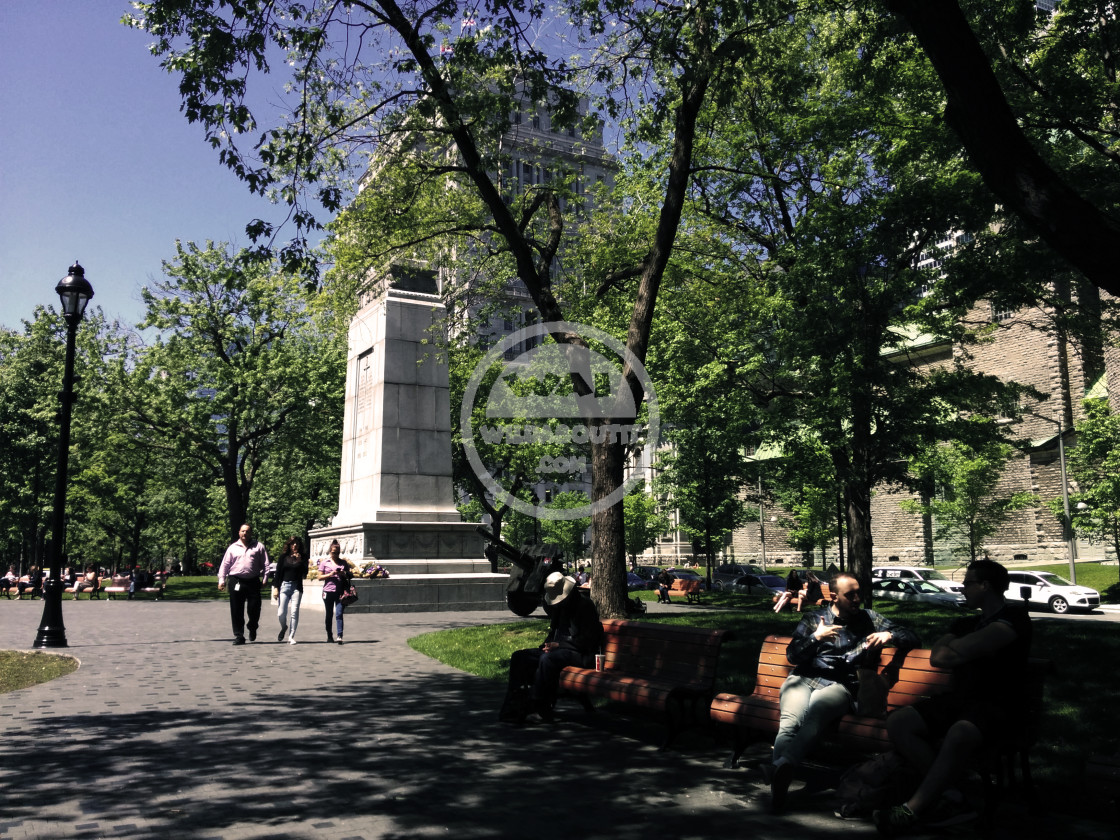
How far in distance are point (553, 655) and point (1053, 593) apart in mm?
31644

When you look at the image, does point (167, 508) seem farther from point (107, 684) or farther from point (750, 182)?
point (107, 684)

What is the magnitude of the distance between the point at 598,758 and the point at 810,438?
65.9 ft

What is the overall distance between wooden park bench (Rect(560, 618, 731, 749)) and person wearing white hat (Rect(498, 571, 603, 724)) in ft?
0.62

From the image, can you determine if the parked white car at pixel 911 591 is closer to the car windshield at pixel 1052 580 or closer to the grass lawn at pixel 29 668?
the car windshield at pixel 1052 580

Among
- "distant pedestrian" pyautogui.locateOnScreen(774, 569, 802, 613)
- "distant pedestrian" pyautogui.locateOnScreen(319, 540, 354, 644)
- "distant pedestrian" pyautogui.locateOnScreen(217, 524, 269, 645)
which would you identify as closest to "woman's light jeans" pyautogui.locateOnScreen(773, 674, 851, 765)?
"distant pedestrian" pyautogui.locateOnScreen(319, 540, 354, 644)

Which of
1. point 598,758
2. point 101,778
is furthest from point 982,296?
point 101,778

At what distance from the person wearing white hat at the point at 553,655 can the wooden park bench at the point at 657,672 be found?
0.19 metres

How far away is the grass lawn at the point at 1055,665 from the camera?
20.7 ft

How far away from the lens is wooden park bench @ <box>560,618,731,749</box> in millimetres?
7180

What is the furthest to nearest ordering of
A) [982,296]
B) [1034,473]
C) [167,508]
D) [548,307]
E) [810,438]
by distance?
[1034,473] → [167,508] → [810,438] → [982,296] → [548,307]

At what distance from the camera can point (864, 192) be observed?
2117 cm

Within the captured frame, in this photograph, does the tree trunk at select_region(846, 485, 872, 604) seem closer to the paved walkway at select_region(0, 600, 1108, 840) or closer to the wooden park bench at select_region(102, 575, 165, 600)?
the paved walkway at select_region(0, 600, 1108, 840)
